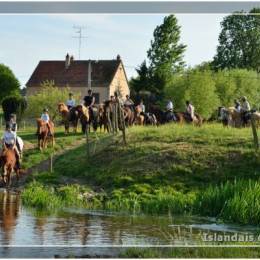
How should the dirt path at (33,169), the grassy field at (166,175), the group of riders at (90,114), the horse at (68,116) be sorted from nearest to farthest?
the grassy field at (166,175) < the dirt path at (33,169) < the group of riders at (90,114) < the horse at (68,116)

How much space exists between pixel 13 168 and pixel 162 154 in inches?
191

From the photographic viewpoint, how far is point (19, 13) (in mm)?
12195

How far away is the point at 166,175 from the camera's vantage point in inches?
939

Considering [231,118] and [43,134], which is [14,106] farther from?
[231,118]

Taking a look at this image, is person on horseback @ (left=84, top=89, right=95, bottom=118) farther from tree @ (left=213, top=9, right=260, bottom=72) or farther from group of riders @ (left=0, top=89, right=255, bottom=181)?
tree @ (left=213, top=9, right=260, bottom=72)

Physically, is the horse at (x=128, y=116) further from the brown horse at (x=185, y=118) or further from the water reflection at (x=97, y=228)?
the water reflection at (x=97, y=228)

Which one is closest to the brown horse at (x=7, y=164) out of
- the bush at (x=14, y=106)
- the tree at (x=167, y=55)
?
the tree at (x=167, y=55)

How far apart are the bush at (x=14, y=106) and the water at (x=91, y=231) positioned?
17.5 m

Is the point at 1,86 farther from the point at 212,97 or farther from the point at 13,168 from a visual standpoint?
the point at 212,97

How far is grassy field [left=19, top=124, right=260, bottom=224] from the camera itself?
1838cm

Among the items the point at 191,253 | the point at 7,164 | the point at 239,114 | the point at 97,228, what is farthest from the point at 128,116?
the point at 191,253

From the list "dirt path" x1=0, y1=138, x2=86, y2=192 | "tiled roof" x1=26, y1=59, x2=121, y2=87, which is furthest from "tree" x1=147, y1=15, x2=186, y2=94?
"dirt path" x1=0, y1=138, x2=86, y2=192

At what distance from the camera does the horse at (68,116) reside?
33.4 metres

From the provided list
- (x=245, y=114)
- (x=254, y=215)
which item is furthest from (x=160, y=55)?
(x=254, y=215)
